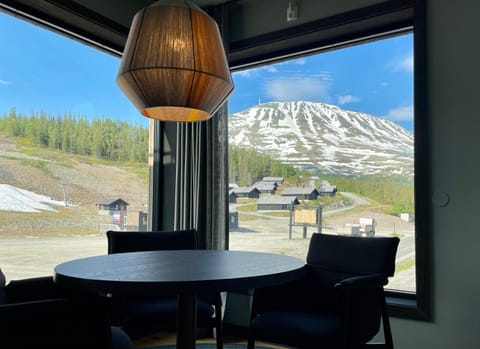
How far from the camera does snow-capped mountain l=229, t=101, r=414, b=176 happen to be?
2900 millimetres

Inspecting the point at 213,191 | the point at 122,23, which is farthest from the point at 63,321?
the point at 122,23

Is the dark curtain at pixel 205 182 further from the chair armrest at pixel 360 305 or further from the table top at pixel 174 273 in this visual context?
the chair armrest at pixel 360 305

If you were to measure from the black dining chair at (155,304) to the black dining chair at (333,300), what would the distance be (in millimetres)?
313

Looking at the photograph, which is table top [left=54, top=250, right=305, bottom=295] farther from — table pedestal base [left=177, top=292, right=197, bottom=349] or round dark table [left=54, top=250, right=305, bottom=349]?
table pedestal base [left=177, top=292, right=197, bottom=349]

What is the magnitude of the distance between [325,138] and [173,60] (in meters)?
1.83

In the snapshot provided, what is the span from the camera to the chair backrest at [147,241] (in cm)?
239

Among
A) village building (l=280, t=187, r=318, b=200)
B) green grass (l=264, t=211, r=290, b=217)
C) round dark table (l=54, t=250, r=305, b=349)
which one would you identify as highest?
village building (l=280, t=187, r=318, b=200)

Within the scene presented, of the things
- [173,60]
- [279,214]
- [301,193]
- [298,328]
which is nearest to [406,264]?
[301,193]

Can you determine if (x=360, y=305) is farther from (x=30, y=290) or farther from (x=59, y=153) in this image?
(x=59, y=153)

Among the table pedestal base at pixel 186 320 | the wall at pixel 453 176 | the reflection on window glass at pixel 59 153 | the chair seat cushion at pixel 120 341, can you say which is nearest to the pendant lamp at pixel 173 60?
the table pedestal base at pixel 186 320

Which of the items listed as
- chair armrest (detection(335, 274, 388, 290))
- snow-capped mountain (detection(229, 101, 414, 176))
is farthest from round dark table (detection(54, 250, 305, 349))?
snow-capped mountain (detection(229, 101, 414, 176))

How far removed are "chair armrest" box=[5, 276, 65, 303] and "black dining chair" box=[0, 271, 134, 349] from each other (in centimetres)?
44

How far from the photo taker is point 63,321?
1.30m

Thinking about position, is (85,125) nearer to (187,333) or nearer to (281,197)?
(281,197)
